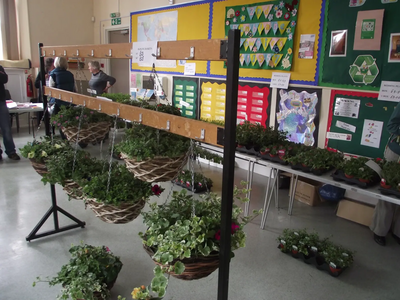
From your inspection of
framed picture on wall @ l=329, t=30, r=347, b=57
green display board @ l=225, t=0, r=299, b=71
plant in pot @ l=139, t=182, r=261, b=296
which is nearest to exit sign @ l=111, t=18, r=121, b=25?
green display board @ l=225, t=0, r=299, b=71

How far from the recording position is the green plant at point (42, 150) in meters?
2.69

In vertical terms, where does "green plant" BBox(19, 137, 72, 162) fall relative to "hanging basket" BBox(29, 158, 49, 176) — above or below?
above

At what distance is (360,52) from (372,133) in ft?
3.05

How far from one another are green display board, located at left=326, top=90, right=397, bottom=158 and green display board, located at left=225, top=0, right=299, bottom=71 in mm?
919

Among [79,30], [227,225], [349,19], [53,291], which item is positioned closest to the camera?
[227,225]

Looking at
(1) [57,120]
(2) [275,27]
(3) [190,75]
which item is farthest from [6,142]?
(2) [275,27]

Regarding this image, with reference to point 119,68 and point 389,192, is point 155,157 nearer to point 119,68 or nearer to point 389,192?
point 389,192

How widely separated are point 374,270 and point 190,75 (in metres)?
4.15

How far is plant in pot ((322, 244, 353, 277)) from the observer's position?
2.85 metres

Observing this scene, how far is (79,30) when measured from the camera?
8.74m

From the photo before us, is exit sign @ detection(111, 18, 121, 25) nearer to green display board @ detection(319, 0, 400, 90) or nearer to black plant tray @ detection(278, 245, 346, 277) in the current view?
green display board @ detection(319, 0, 400, 90)

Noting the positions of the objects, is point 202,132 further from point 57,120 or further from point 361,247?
point 361,247

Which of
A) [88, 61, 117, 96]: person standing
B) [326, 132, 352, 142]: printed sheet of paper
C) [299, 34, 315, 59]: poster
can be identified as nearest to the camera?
[326, 132, 352, 142]: printed sheet of paper

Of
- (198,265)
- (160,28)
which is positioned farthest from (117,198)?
(160,28)
